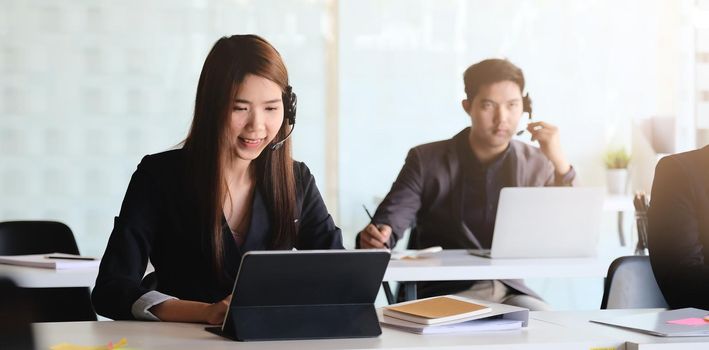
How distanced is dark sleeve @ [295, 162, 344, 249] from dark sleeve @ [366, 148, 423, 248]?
4.22 ft

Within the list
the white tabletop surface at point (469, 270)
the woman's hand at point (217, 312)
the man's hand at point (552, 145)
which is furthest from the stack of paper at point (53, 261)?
the man's hand at point (552, 145)

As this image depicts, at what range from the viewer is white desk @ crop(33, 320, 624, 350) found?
1936 mm

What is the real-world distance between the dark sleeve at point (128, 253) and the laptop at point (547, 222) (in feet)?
4.38

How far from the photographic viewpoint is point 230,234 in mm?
2482

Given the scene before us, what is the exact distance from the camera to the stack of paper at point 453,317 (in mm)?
2094

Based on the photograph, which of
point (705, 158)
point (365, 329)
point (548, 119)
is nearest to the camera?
point (365, 329)

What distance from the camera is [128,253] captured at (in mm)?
2363

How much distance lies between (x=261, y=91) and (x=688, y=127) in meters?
4.54

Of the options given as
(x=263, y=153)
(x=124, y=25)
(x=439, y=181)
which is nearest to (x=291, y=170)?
(x=263, y=153)

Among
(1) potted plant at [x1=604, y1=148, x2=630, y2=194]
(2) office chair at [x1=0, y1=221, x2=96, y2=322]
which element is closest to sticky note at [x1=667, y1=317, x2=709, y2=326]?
(2) office chair at [x1=0, y1=221, x2=96, y2=322]

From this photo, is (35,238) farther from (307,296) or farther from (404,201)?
(307,296)

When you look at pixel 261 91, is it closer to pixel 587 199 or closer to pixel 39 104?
pixel 587 199

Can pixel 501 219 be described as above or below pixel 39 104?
below

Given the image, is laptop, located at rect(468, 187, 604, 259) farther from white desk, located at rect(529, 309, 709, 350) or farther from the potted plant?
the potted plant
